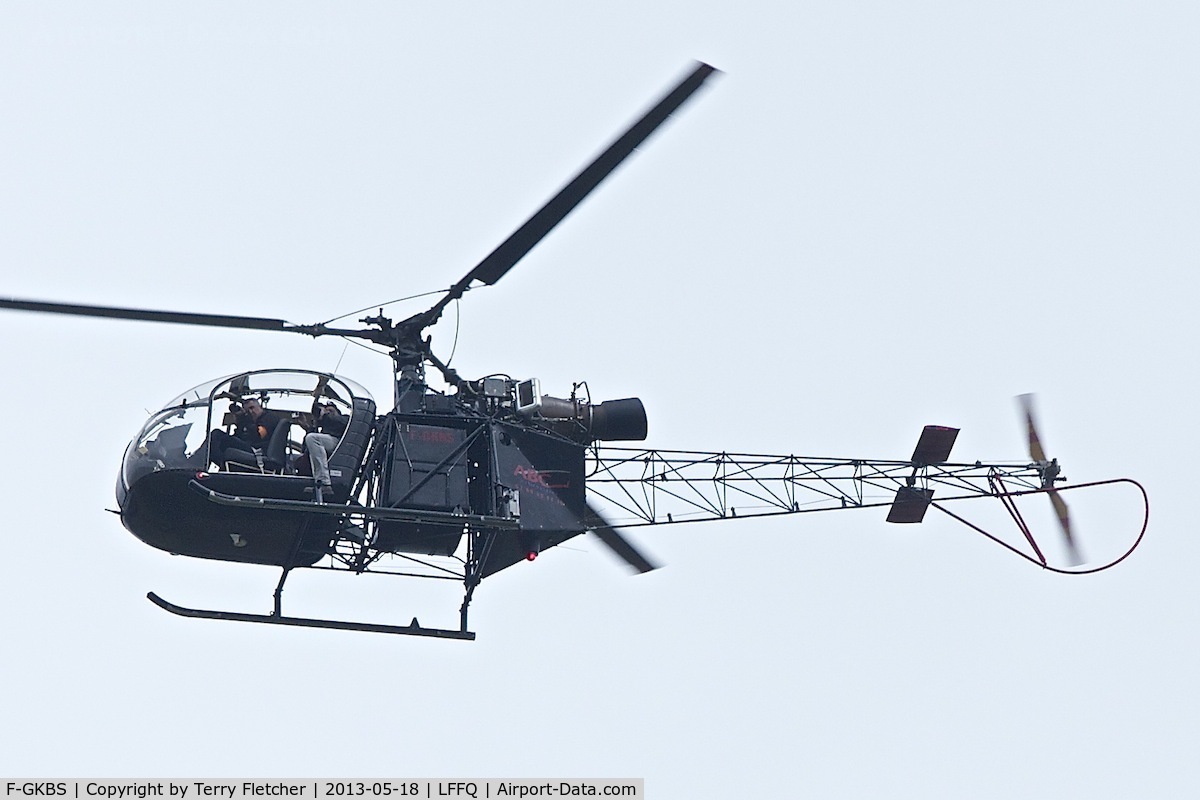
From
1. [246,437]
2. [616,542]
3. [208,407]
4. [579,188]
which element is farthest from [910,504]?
[208,407]

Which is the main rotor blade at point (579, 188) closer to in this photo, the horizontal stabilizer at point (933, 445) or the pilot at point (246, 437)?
the pilot at point (246, 437)

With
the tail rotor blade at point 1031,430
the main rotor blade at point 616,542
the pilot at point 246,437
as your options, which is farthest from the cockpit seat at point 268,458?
the tail rotor blade at point 1031,430

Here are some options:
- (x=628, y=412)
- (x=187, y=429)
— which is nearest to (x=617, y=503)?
(x=628, y=412)

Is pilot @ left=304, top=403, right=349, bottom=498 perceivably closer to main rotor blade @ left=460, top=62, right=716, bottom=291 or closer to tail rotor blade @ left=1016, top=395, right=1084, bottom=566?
main rotor blade @ left=460, top=62, right=716, bottom=291

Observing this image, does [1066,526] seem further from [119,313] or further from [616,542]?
[119,313]

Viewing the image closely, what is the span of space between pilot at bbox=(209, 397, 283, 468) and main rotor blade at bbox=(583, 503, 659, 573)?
3.94 metres

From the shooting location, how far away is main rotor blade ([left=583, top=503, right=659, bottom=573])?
22.8m

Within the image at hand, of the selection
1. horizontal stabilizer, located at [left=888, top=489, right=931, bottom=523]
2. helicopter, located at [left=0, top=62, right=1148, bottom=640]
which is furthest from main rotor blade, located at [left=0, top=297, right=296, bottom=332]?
horizontal stabilizer, located at [left=888, top=489, right=931, bottom=523]

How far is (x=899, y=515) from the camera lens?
2498 centimetres

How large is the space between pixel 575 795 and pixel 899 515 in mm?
5922

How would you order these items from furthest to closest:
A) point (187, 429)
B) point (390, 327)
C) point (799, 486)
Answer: point (799, 486)
point (390, 327)
point (187, 429)

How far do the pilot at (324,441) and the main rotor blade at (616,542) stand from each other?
3208mm

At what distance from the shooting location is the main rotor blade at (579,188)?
63.4 feet

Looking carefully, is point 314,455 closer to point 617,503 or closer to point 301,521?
point 301,521
